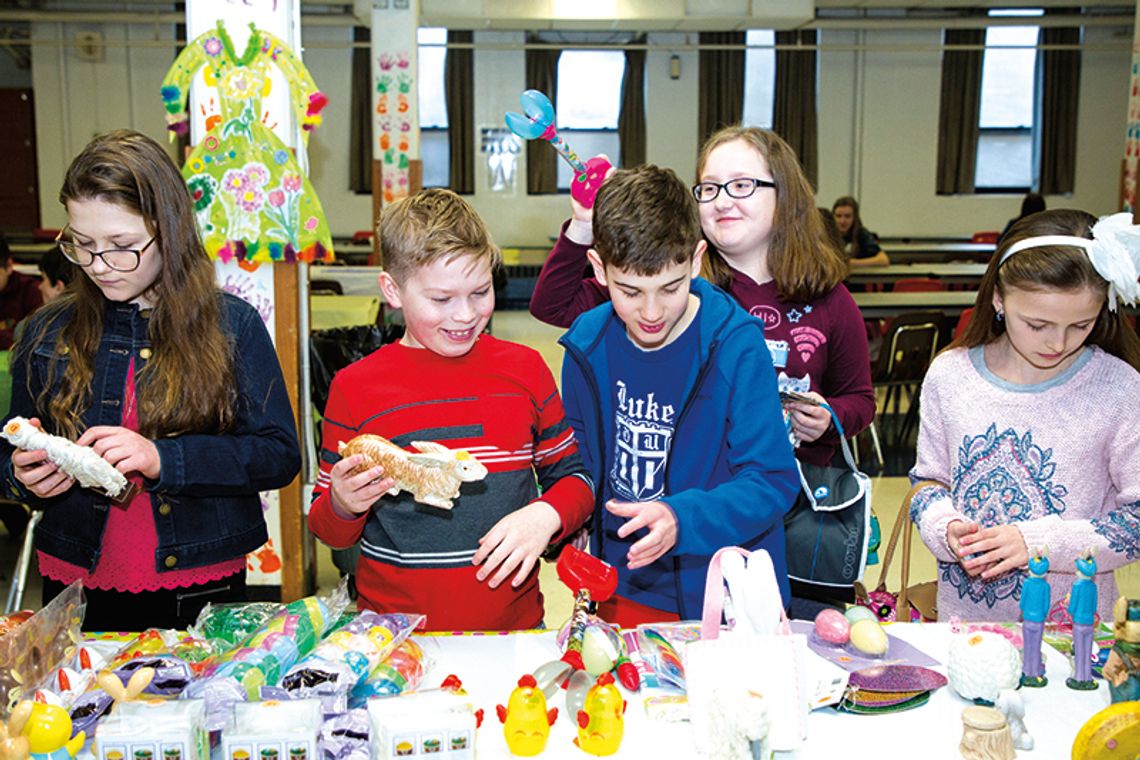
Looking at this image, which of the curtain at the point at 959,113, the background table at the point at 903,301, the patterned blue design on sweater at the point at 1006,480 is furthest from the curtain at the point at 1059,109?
the patterned blue design on sweater at the point at 1006,480

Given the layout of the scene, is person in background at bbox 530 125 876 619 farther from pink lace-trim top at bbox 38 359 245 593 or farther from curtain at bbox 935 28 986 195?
curtain at bbox 935 28 986 195

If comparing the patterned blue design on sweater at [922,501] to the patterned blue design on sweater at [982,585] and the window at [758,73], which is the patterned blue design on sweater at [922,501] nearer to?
the patterned blue design on sweater at [982,585]

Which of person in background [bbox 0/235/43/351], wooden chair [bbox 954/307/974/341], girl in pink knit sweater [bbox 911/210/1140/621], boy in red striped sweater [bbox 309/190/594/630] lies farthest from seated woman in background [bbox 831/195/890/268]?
boy in red striped sweater [bbox 309/190/594/630]

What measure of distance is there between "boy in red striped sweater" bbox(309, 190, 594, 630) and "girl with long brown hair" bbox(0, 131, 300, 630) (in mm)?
184

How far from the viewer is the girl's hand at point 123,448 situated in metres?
1.61

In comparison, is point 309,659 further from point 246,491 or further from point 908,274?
point 908,274

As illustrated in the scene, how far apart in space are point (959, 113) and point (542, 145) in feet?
18.3

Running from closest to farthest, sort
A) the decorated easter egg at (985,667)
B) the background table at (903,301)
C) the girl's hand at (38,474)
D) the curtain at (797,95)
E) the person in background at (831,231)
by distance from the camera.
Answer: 1. the decorated easter egg at (985,667)
2. the girl's hand at (38,474)
3. the person in background at (831,231)
4. the background table at (903,301)
5. the curtain at (797,95)

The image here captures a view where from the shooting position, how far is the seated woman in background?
27.9ft

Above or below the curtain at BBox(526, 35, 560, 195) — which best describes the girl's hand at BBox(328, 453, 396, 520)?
below

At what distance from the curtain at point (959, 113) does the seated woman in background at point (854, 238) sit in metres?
5.79

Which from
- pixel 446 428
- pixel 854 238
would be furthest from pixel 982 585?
pixel 854 238

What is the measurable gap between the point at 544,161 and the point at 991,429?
1257 cm

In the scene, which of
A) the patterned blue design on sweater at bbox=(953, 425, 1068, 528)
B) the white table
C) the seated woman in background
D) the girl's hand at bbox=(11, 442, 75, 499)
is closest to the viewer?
the girl's hand at bbox=(11, 442, 75, 499)
